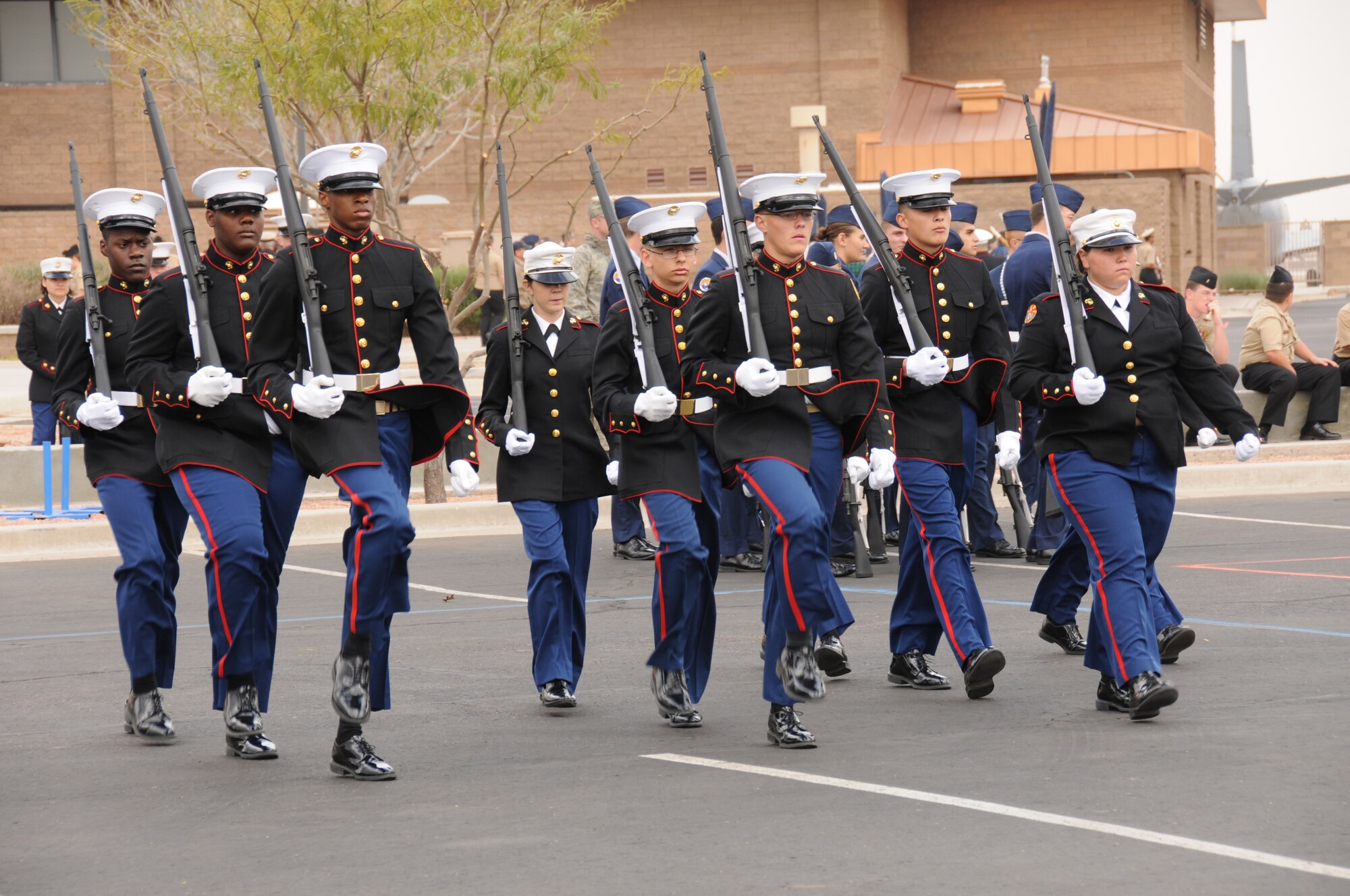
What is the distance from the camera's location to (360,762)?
6.46 meters

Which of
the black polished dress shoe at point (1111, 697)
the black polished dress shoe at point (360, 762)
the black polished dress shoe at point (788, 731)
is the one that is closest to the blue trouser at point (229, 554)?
the black polished dress shoe at point (360, 762)

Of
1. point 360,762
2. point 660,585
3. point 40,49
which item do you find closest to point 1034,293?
point 660,585

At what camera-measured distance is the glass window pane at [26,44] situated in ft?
142

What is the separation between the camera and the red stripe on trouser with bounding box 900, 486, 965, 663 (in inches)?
301

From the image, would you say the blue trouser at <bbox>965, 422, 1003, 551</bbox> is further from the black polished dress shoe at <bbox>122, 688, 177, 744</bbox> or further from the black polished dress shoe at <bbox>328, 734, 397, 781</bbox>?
the black polished dress shoe at <bbox>328, 734, 397, 781</bbox>

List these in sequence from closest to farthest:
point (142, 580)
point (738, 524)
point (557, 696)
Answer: point (142, 580) < point (557, 696) < point (738, 524)

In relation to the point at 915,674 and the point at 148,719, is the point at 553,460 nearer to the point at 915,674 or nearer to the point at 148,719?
the point at 915,674

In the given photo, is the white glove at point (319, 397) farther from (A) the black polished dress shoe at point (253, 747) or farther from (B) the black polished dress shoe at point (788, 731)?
(B) the black polished dress shoe at point (788, 731)

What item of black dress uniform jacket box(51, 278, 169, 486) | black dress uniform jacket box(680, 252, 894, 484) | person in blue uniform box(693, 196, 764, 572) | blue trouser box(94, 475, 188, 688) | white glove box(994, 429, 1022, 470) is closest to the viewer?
black dress uniform jacket box(680, 252, 894, 484)

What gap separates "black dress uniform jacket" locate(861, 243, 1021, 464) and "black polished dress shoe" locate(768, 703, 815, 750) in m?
1.84

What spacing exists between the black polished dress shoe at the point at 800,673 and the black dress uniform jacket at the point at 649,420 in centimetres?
91

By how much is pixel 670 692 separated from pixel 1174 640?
246cm

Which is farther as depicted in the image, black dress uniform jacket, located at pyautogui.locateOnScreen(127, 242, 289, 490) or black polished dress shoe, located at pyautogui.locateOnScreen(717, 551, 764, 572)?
black polished dress shoe, located at pyautogui.locateOnScreen(717, 551, 764, 572)

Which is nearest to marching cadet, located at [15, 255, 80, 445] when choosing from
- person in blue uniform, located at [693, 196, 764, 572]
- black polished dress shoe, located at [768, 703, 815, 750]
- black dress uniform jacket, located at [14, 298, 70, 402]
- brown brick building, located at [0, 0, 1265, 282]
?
black dress uniform jacket, located at [14, 298, 70, 402]
